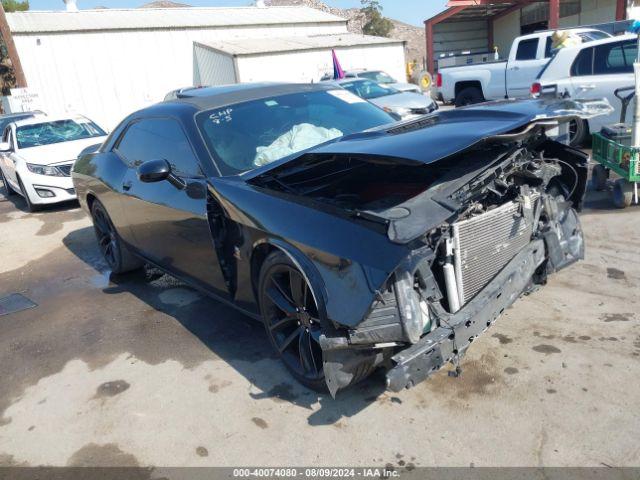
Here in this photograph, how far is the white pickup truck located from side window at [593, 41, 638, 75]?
2117 mm

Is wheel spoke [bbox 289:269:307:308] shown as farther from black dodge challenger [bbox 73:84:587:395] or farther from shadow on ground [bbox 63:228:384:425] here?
shadow on ground [bbox 63:228:384:425]

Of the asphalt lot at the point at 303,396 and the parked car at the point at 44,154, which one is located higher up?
the parked car at the point at 44,154

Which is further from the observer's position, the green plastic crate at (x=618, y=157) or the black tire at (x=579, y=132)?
the black tire at (x=579, y=132)

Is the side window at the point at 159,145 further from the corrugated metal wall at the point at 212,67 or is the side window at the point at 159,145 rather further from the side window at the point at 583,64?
the corrugated metal wall at the point at 212,67

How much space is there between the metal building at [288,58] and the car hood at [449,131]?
18.9m

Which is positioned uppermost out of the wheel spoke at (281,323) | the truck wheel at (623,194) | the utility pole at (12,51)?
the utility pole at (12,51)

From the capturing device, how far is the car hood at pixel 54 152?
9141 mm

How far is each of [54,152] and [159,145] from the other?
20.0ft

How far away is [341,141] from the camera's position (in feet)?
10.8

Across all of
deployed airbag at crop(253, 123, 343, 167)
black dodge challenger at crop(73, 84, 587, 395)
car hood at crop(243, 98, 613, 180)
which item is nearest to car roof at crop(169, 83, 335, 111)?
black dodge challenger at crop(73, 84, 587, 395)

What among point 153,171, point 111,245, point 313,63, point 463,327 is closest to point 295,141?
point 153,171

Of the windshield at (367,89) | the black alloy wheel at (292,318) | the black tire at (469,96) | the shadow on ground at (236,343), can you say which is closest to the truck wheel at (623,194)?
the shadow on ground at (236,343)

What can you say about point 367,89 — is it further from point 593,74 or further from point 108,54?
point 108,54

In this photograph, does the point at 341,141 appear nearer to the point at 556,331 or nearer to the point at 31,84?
the point at 556,331
